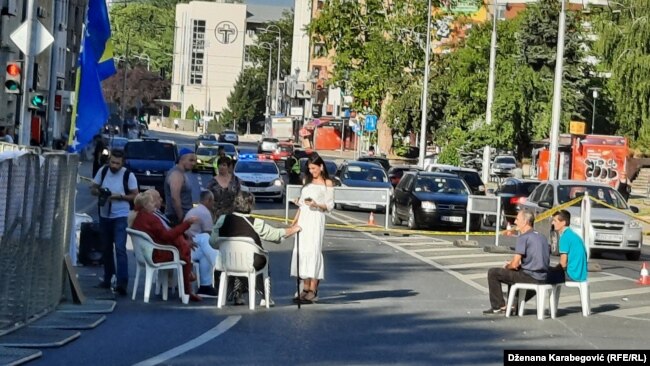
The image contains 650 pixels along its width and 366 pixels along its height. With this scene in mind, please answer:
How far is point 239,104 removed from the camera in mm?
170500

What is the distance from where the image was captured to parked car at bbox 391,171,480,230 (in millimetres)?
36250

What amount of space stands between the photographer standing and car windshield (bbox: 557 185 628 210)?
15.0 metres

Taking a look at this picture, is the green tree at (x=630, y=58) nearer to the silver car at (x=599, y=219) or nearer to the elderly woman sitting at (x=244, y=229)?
the silver car at (x=599, y=219)

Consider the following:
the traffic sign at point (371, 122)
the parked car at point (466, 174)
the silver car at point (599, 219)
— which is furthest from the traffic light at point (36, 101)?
the traffic sign at point (371, 122)

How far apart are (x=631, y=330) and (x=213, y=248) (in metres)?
5.16

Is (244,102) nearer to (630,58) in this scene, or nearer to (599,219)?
(630,58)

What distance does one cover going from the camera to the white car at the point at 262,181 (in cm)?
4644

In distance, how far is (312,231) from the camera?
55.6ft

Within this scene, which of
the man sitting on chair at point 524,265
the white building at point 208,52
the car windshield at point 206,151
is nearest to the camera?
the man sitting on chair at point 524,265

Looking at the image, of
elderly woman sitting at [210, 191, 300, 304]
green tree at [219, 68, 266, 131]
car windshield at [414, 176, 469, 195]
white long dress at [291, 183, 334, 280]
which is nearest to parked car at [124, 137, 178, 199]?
car windshield at [414, 176, 469, 195]

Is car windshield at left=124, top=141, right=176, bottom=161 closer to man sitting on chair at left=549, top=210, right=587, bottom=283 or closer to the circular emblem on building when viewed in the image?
man sitting on chair at left=549, top=210, right=587, bottom=283

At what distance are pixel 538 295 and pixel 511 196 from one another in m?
23.8

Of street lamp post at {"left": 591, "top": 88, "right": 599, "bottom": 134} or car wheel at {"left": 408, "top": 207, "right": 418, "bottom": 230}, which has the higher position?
street lamp post at {"left": 591, "top": 88, "right": 599, "bottom": 134}

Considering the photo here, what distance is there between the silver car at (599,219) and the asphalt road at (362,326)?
6.23 meters
